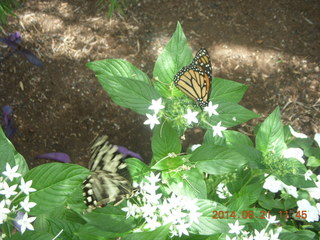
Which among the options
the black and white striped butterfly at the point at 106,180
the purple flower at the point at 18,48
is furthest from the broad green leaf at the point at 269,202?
the purple flower at the point at 18,48

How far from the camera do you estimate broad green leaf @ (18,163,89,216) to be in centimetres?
124

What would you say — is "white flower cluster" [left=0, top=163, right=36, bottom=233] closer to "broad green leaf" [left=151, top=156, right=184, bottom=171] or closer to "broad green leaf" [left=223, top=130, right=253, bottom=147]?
"broad green leaf" [left=151, top=156, right=184, bottom=171]

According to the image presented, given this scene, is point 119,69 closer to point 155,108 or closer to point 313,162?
point 155,108

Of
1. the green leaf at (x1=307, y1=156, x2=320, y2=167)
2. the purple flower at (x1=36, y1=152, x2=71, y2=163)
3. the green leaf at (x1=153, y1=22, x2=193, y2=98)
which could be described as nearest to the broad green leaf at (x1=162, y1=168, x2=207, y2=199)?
the green leaf at (x1=153, y1=22, x2=193, y2=98)

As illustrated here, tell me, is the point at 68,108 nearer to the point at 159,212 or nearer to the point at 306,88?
the point at 159,212

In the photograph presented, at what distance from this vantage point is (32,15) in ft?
10.6

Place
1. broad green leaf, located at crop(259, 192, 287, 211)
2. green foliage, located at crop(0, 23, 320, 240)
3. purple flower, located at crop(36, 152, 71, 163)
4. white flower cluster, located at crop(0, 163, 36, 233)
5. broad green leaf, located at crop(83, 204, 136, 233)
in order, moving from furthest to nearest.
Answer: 1. purple flower, located at crop(36, 152, 71, 163)
2. broad green leaf, located at crop(259, 192, 287, 211)
3. broad green leaf, located at crop(83, 204, 136, 233)
4. green foliage, located at crop(0, 23, 320, 240)
5. white flower cluster, located at crop(0, 163, 36, 233)

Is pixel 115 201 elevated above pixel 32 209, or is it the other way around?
pixel 32 209

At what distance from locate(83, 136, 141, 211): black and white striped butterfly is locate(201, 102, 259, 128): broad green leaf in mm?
438

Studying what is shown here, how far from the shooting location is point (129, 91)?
4.71 ft

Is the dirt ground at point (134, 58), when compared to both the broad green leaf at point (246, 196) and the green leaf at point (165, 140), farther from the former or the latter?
the green leaf at point (165, 140)

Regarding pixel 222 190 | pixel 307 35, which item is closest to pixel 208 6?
pixel 307 35

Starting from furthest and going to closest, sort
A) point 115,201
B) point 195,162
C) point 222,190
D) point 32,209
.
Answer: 1. point 222,190
2. point 115,201
3. point 195,162
4. point 32,209

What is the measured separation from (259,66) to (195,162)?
206 centimetres
